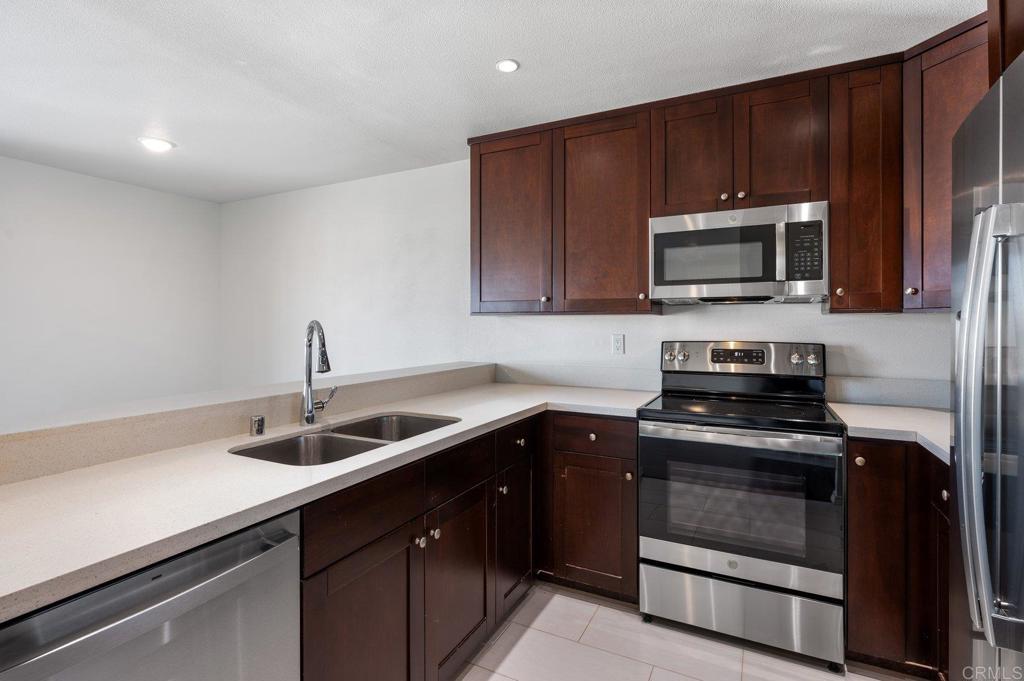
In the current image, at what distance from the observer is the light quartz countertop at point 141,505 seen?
31.4 inches

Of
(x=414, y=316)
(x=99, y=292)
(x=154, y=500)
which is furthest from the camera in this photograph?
(x=99, y=292)

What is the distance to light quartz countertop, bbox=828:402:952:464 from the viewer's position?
5.28 ft

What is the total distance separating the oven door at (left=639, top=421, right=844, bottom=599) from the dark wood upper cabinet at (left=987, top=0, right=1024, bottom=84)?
3.97 ft

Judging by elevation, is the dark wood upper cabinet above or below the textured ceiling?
below

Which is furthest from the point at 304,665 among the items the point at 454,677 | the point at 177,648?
the point at 454,677

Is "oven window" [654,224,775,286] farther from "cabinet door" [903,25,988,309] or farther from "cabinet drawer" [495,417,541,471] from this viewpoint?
"cabinet drawer" [495,417,541,471]

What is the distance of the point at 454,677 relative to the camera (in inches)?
70.2

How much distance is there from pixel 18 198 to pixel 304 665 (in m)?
3.90

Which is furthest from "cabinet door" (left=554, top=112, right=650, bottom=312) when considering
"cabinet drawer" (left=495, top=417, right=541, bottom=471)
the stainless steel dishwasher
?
the stainless steel dishwasher

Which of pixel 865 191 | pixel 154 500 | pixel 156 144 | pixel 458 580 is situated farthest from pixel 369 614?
pixel 156 144

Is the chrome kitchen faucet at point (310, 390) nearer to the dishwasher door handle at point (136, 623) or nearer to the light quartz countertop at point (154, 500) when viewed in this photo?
the light quartz countertop at point (154, 500)

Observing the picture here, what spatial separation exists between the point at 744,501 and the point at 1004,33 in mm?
1556

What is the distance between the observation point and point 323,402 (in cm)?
191

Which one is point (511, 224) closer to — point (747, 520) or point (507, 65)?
point (507, 65)
